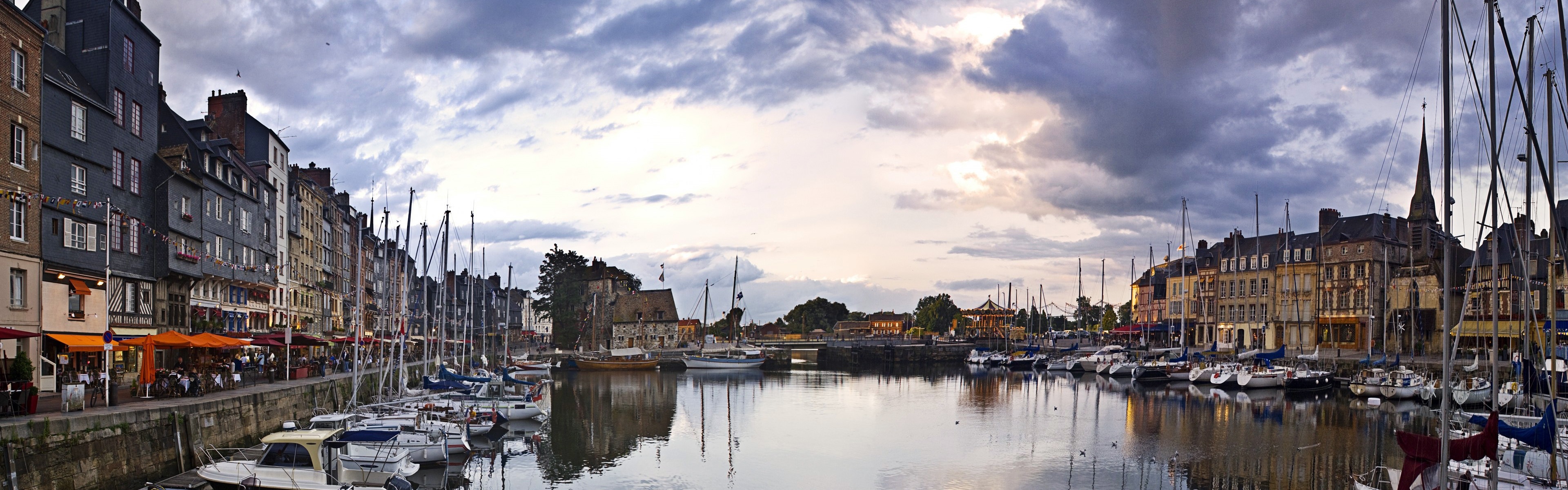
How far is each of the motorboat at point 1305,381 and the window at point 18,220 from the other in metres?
70.0

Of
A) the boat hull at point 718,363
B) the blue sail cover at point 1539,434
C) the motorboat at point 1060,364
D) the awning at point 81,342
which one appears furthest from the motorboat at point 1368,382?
the awning at point 81,342

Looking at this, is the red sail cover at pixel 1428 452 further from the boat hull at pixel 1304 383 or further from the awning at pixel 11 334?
the boat hull at pixel 1304 383

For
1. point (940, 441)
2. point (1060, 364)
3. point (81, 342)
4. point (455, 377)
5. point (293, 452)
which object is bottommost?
point (1060, 364)

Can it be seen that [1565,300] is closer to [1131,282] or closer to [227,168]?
[1131,282]

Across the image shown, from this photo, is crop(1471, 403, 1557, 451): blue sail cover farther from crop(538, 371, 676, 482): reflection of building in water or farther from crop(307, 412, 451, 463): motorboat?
crop(307, 412, 451, 463): motorboat

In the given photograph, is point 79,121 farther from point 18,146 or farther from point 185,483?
point 185,483

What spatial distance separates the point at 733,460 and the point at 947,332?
152648 millimetres

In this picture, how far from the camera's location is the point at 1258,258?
93.2m

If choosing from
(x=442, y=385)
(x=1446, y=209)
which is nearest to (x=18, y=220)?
(x=442, y=385)

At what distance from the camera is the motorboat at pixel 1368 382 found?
196 feet

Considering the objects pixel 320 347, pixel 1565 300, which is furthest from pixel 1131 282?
pixel 320 347

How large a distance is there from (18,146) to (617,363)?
6497cm

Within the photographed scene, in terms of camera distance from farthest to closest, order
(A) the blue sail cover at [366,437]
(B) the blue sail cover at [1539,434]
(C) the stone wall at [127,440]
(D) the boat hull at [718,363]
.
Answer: (D) the boat hull at [718,363], (A) the blue sail cover at [366,437], (C) the stone wall at [127,440], (B) the blue sail cover at [1539,434]

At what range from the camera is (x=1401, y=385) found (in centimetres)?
5881
